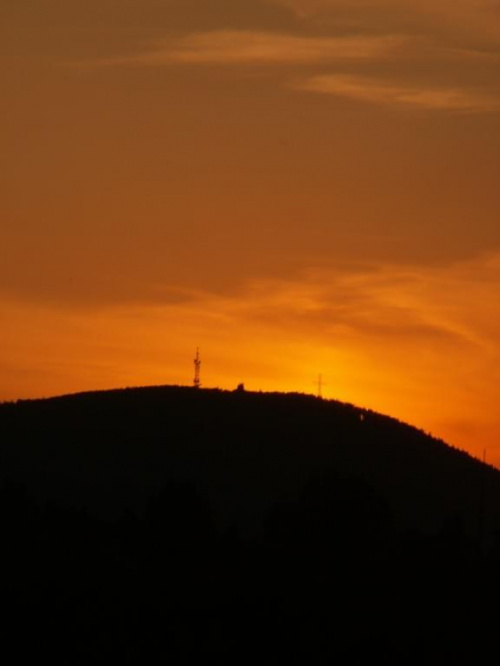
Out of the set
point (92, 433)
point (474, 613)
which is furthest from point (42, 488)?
point (474, 613)

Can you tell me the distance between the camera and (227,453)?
5074 inches

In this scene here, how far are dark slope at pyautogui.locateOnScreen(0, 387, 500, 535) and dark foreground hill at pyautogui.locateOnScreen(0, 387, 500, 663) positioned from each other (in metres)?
0.21

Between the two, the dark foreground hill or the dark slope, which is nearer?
the dark foreground hill

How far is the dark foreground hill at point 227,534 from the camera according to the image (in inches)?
1822

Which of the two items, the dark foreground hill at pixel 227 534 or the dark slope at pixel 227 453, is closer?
the dark foreground hill at pixel 227 534

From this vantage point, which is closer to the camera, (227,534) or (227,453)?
(227,534)

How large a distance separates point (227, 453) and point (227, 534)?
57633 mm

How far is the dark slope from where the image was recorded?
4688 inches

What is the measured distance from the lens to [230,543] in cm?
6562

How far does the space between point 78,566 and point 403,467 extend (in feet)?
252

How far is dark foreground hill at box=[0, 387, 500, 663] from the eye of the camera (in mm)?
46281

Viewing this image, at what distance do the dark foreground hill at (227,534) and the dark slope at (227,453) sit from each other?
0.21m

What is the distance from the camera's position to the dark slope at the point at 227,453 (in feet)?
391

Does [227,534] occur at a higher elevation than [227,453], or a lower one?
lower
